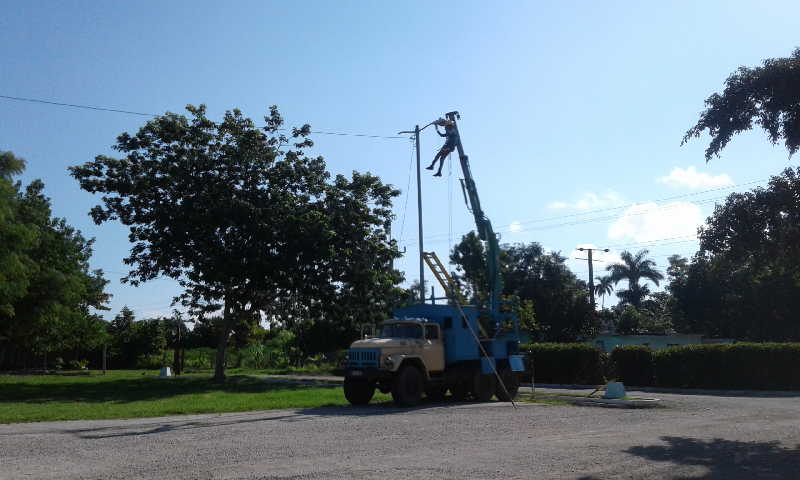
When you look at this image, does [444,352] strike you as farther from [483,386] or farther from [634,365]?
[634,365]

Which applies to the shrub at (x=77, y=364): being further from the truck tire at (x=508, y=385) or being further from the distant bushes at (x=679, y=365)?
the truck tire at (x=508, y=385)

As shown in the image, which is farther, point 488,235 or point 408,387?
point 488,235

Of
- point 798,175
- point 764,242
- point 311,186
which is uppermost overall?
point 311,186

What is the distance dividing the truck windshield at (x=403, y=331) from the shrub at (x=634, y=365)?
14.1m

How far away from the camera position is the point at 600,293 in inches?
3041

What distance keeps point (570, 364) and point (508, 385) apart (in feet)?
36.3

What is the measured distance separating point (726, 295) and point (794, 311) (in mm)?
6340

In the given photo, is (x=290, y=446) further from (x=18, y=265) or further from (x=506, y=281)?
(x=506, y=281)

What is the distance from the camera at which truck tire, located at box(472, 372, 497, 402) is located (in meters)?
21.0

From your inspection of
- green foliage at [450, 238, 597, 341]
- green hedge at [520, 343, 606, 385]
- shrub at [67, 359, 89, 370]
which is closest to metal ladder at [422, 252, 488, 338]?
green hedge at [520, 343, 606, 385]

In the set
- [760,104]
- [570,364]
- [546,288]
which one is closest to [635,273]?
[546,288]

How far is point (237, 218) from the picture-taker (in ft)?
96.8

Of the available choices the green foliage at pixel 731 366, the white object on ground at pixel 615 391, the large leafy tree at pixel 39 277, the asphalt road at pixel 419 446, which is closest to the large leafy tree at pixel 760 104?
the asphalt road at pixel 419 446

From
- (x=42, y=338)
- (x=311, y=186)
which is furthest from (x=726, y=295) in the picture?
(x=42, y=338)
